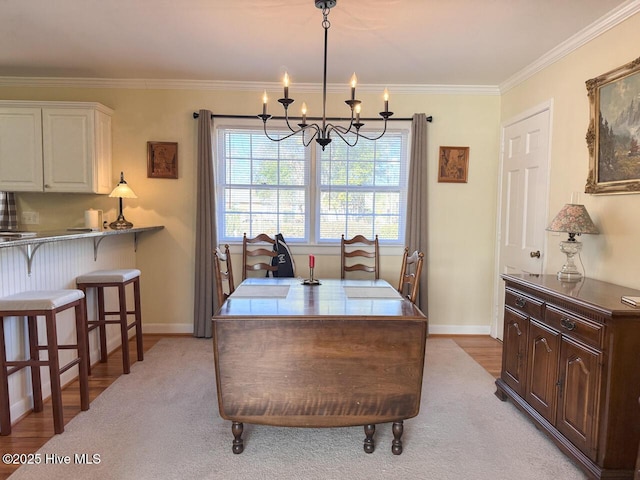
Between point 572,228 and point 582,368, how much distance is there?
2.89 feet

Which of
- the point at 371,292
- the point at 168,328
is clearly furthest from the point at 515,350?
the point at 168,328

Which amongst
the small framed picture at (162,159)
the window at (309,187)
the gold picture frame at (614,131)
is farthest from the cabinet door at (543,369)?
the small framed picture at (162,159)

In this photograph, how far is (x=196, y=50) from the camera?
305 centimetres

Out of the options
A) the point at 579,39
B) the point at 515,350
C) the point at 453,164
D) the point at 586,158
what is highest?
the point at 579,39

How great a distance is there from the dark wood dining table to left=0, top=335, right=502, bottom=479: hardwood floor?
3.62 feet

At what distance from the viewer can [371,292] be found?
256cm

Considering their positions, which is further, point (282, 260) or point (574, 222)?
point (282, 260)

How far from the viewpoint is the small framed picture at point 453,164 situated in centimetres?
391

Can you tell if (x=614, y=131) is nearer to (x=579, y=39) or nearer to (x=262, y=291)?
(x=579, y=39)

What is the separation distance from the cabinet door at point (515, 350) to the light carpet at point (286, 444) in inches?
7.5

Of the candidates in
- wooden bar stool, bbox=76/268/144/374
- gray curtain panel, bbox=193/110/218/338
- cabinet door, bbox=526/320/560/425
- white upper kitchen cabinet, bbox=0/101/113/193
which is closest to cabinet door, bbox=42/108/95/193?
white upper kitchen cabinet, bbox=0/101/113/193

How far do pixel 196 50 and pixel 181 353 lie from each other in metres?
2.59

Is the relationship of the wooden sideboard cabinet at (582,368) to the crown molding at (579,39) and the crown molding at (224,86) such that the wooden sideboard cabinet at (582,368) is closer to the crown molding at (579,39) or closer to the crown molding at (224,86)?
the crown molding at (579,39)

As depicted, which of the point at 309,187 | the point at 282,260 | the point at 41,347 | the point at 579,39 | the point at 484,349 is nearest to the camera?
the point at 41,347
